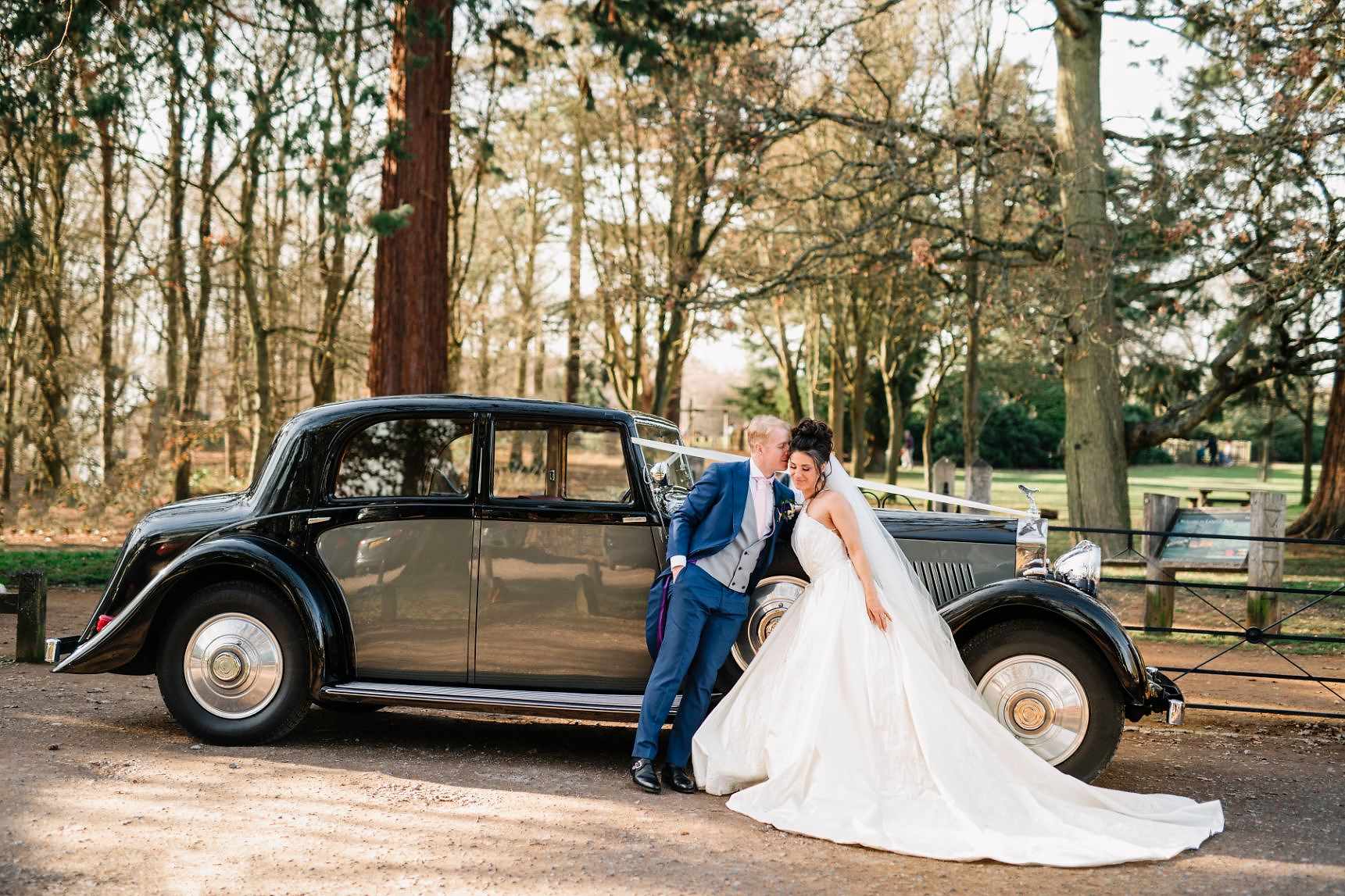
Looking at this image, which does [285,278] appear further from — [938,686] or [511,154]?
[938,686]

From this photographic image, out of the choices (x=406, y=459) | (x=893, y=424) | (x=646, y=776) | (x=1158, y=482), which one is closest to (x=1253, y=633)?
(x=646, y=776)

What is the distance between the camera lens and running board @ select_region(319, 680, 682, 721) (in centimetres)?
609

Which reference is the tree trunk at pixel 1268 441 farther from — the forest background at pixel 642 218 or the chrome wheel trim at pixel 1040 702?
the chrome wheel trim at pixel 1040 702

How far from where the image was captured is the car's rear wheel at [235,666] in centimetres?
Answer: 641

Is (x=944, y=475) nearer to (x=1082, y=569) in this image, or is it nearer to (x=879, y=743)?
(x=1082, y=569)

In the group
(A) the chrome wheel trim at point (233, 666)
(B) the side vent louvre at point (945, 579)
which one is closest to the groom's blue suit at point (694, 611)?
(B) the side vent louvre at point (945, 579)

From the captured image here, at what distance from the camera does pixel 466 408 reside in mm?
6562

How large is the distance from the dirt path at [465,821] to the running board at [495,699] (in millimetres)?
319

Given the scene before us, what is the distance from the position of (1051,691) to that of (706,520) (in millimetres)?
1972

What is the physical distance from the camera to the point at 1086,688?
19.5 ft

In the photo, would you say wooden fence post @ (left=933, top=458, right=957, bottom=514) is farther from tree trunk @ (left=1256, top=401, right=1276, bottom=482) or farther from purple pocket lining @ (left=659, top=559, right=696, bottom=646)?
tree trunk @ (left=1256, top=401, right=1276, bottom=482)

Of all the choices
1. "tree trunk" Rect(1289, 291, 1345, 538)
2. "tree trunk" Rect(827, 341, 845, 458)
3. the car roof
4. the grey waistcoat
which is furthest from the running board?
"tree trunk" Rect(827, 341, 845, 458)

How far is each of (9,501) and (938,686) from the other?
785 inches

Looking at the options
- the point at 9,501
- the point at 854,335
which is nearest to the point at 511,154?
the point at 854,335
